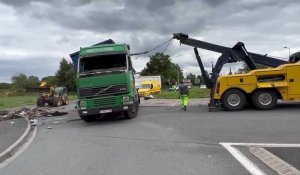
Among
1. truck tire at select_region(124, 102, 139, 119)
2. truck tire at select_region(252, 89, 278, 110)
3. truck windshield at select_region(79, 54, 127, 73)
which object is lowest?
truck tire at select_region(124, 102, 139, 119)

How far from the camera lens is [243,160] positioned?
888 centimetres

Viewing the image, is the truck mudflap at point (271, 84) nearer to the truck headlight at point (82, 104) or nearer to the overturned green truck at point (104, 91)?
the overturned green truck at point (104, 91)

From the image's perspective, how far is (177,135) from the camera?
13.3 m

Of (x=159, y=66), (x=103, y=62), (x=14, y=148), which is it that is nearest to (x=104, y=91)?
(x=103, y=62)

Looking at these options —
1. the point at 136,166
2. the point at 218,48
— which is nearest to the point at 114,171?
the point at 136,166

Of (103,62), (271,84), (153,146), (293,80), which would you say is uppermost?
(103,62)

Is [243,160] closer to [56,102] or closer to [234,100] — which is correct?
[234,100]

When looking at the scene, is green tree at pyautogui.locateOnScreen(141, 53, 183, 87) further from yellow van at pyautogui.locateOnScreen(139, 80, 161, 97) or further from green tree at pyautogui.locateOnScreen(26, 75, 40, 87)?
yellow van at pyautogui.locateOnScreen(139, 80, 161, 97)

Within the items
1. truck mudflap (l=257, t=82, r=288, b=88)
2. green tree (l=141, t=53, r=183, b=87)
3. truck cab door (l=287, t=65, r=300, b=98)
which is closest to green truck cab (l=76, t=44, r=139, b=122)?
truck mudflap (l=257, t=82, r=288, b=88)

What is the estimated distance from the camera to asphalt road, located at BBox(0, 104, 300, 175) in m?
8.66

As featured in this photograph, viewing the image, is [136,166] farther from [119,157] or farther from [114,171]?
[119,157]

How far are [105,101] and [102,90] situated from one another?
1.59ft

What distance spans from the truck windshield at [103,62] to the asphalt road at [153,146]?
2962 mm

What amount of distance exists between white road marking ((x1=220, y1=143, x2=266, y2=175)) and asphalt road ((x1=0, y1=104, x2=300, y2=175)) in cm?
13
